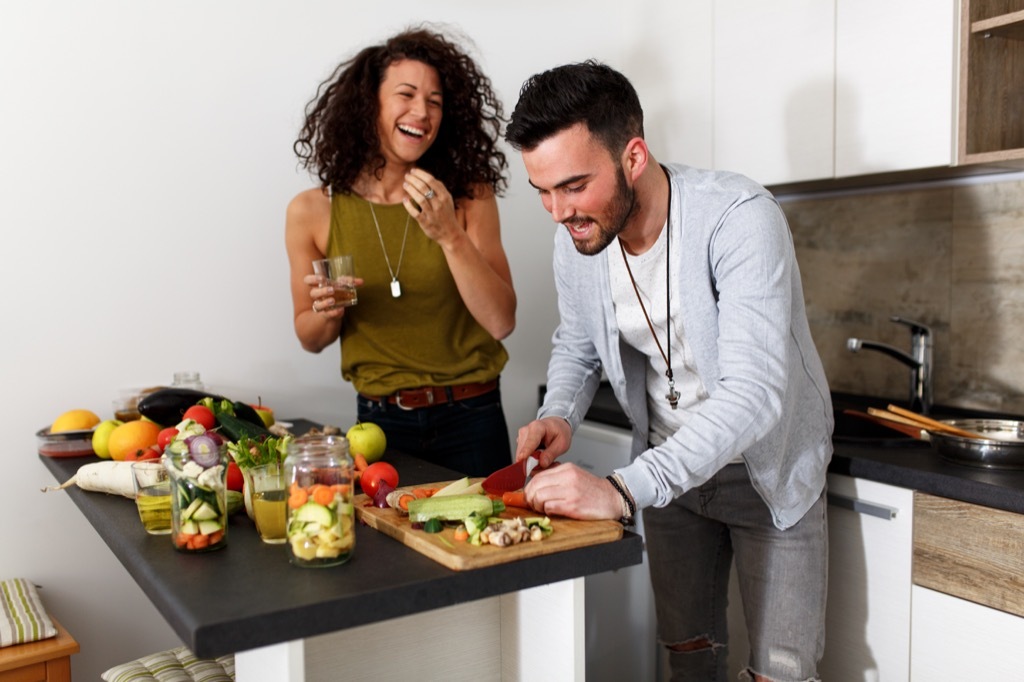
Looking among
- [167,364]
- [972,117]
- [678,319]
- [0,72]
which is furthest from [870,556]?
[0,72]

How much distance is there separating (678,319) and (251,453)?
79 cm

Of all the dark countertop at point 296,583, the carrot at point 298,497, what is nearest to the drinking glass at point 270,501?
the dark countertop at point 296,583

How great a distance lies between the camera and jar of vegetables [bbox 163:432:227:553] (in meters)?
1.32

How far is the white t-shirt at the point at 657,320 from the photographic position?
1745 mm

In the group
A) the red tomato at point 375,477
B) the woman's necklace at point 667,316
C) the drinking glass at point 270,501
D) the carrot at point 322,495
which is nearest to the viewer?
the carrot at point 322,495

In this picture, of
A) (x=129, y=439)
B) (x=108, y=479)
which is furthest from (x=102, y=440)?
(x=108, y=479)

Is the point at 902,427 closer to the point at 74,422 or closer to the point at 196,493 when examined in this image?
the point at 196,493

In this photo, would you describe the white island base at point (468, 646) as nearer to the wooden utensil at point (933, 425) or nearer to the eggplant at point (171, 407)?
the eggplant at point (171, 407)

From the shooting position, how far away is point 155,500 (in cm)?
143

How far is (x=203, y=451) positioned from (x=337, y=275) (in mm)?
778

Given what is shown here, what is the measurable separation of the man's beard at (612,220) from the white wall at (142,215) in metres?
1.20

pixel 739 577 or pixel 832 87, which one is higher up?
pixel 832 87

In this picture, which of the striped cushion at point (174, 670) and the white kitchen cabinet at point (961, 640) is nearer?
the white kitchen cabinet at point (961, 640)

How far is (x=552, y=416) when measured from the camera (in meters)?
1.83
